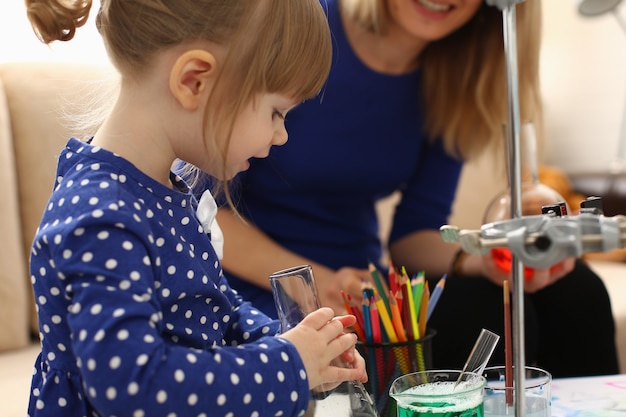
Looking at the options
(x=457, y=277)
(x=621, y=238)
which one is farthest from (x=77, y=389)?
(x=457, y=277)

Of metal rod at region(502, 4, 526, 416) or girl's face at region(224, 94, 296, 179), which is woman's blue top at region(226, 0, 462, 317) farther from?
metal rod at region(502, 4, 526, 416)

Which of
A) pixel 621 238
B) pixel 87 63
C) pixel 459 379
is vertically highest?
pixel 87 63

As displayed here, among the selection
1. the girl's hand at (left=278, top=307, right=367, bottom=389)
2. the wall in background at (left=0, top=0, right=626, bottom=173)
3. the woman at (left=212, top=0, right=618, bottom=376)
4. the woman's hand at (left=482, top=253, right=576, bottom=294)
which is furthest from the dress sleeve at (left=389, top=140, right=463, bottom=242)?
the wall in background at (left=0, top=0, right=626, bottom=173)

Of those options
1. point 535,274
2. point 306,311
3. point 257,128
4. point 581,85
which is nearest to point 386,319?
point 306,311

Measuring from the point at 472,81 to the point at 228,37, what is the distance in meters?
0.69

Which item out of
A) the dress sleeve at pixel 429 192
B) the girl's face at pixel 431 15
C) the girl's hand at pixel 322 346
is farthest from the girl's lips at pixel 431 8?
the girl's hand at pixel 322 346

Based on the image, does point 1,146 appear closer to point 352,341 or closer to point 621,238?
point 352,341

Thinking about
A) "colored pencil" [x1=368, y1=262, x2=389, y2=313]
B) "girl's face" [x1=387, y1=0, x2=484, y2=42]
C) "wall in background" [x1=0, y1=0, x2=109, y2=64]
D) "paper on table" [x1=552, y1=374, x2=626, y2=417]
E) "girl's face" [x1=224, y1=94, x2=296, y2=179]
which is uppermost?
"wall in background" [x1=0, y1=0, x2=109, y2=64]

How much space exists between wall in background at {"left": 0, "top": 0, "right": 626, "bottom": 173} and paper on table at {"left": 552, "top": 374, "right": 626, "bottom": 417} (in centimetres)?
176

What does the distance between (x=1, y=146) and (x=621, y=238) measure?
103 centimetres

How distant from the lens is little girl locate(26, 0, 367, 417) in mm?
533

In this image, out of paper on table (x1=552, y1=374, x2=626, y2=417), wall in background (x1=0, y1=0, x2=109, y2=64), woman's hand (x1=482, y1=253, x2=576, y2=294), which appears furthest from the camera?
wall in background (x1=0, y1=0, x2=109, y2=64)

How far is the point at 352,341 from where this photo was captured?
0.65m

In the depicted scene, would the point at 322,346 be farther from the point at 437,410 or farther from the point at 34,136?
the point at 34,136
